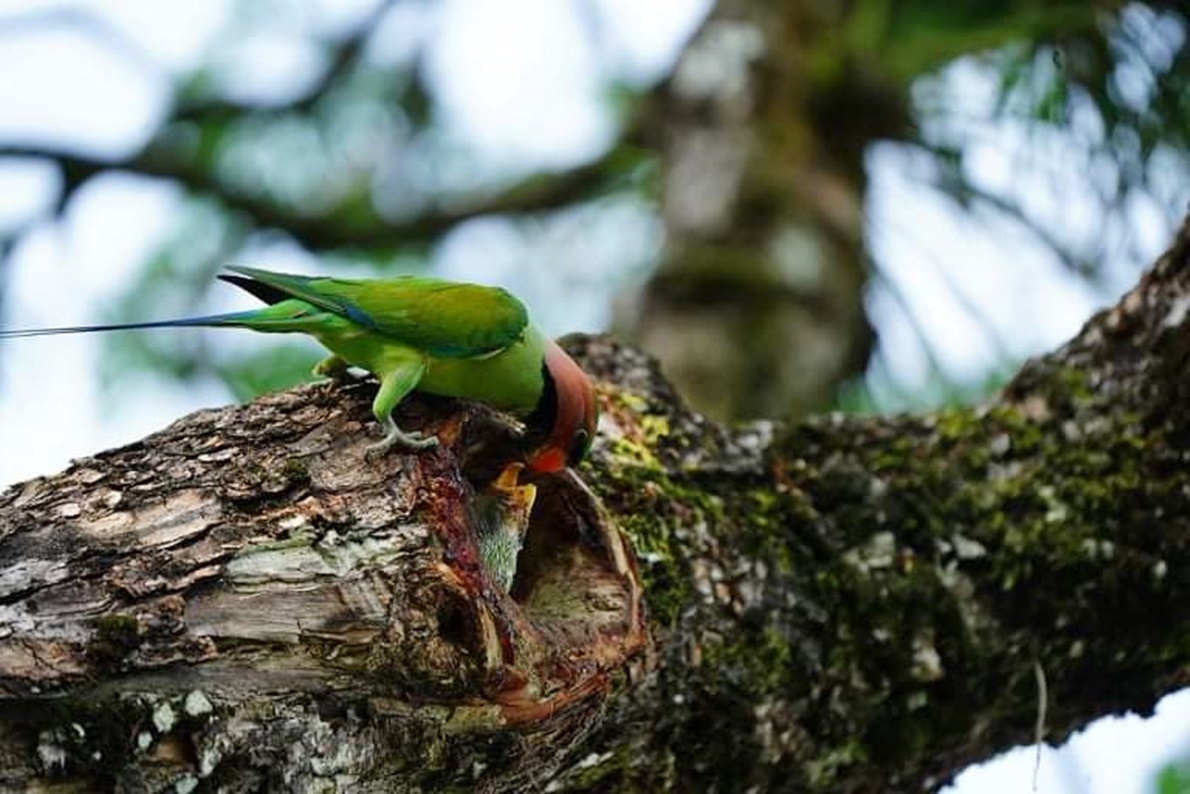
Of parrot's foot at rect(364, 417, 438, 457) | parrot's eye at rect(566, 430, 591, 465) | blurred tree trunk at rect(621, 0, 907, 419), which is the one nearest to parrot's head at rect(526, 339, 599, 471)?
parrot's eye at rect(566, 430, 591, 465)

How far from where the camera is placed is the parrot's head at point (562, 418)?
2363 millimetres

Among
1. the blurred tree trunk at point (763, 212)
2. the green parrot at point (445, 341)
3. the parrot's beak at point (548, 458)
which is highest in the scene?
the blurred tree trunk at point (763, 212)

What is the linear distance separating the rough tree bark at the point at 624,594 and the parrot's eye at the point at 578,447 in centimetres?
3

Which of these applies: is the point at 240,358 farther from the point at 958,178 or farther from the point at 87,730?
the point at 87,730

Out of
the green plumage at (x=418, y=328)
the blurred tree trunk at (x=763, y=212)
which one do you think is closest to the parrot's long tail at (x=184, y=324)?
the green plumage at (x=418, y=328)

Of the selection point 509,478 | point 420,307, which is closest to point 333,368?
point 420,307

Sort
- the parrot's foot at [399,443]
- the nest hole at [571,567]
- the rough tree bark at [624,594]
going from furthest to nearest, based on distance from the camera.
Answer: the nest hole at [571,567] < the parrot's foot at [399,443] < the rough tree bark at [624,594]

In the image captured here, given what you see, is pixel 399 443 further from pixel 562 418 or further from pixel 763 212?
pixel 763 212

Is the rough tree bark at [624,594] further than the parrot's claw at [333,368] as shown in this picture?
No

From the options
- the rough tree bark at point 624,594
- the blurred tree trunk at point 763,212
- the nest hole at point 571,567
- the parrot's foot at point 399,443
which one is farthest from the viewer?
the blurred tree trunk at point 763,212

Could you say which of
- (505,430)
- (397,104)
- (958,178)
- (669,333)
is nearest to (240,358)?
(397,104)

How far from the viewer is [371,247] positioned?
5.37 m

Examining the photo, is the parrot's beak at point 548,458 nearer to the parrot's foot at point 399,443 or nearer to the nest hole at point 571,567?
the nest hole at point 571,567

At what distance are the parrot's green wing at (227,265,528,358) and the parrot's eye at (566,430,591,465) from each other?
168 mm
